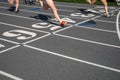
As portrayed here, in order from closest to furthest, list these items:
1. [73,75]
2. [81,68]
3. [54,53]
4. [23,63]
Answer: [73,75]
[81,68]
[23,63]
[54,53]

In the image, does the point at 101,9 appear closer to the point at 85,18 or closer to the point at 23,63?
the point at 85,18

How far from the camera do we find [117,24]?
960 cm

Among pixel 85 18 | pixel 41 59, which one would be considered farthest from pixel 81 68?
pixel 85 18

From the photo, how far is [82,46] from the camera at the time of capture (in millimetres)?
7191

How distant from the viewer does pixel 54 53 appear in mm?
6688

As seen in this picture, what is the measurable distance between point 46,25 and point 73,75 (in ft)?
16.6

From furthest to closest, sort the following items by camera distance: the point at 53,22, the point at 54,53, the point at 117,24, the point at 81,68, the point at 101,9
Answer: the point at 101,9 → the point at 53,22 → the point at 117,24 → the point at 54,53 → the point at 81,68

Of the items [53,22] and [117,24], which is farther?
[53,22]

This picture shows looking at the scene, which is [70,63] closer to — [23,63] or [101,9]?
[23,63]

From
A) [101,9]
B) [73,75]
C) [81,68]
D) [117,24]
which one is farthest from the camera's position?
[101,9]

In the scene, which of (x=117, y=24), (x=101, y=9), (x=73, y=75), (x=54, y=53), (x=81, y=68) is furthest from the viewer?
(x=101, y=9)

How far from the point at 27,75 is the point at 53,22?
539cm

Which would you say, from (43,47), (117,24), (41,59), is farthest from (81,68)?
(117,24)

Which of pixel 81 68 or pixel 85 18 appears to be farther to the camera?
pixel 85 18
